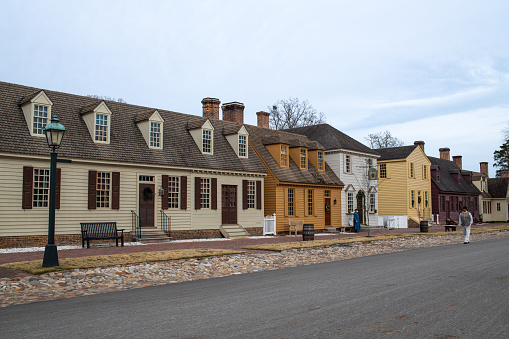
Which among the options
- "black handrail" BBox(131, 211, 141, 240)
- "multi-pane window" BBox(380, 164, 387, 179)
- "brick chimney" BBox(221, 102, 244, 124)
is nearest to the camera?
"black handrail" BBox(131, 211, 141, 240)

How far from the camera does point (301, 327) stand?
646cm

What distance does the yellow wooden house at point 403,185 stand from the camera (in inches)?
1635

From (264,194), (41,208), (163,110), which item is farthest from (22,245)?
(264,194)

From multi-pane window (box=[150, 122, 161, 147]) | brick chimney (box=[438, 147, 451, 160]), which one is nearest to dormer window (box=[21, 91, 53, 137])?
multi-pane window (box=[150, 122, 161, 147])

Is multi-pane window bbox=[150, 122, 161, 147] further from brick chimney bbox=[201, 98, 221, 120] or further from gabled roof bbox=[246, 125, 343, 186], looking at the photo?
gabled roof bbox=[246, 125, 343, 186]

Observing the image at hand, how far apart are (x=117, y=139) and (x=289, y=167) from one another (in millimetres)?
12241

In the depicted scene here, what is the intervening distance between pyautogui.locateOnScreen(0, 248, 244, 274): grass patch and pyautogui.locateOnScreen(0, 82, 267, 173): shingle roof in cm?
697

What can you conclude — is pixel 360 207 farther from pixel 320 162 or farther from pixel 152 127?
pixel 152 127

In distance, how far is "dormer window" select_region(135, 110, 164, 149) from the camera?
23922 mm

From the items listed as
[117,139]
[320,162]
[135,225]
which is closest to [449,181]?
[320,162]

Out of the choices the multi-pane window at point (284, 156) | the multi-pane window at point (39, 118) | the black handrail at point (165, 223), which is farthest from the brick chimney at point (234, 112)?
the multi-pane window at point (39, 118)

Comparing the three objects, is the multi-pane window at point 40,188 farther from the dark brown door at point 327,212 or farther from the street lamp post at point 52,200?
the dark brown door at point 327,212

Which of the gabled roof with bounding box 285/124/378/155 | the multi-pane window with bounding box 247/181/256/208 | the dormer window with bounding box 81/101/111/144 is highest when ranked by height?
the gabled roof with bounding box 285/124/378/155

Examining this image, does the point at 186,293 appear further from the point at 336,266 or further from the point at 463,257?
the point at 463,257
